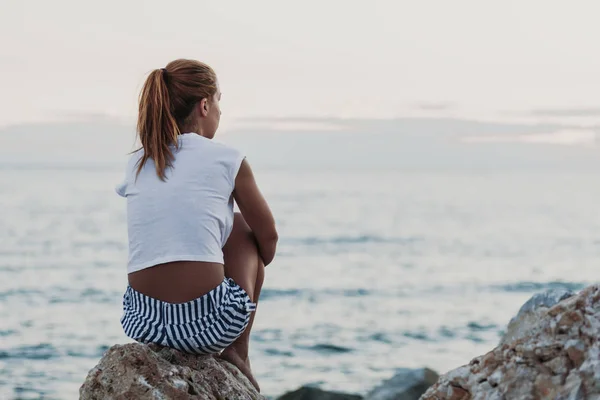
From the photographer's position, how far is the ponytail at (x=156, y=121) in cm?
369

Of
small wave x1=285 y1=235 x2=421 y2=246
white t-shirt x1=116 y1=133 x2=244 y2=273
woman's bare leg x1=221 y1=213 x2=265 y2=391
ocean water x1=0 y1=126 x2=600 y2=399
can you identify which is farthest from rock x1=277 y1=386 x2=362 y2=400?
small wave x1=285 y1=235 x2=421 y2=246

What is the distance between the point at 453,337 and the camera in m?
12.9

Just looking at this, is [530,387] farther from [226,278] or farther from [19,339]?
[19,339]

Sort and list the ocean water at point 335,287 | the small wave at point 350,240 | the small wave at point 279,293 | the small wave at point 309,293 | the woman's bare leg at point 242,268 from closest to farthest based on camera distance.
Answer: the woman's bare leg at point 242,268, the ocean water at point 335,287, the small wave at point 279,293, the small wave at point 309,293, the small wave at point 350,240

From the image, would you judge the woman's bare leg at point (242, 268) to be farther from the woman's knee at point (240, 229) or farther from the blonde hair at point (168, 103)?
the blonde hair at point (168, 103)

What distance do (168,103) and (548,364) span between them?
85.7 inches

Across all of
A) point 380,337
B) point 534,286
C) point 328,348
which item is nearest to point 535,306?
point 328,348

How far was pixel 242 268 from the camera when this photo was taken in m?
3.82

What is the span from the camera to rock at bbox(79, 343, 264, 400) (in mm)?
3275

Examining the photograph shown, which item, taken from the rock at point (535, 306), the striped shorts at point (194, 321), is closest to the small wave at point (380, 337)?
the rock at point (535, 306)

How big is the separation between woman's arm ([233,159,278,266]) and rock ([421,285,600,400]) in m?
1.41

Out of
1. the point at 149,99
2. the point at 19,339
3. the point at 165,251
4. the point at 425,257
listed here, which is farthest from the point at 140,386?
the point at 425,257

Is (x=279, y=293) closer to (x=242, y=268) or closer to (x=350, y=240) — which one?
(x=350, y=240)

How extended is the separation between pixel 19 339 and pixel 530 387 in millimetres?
11144
